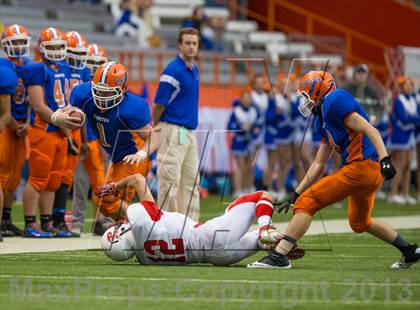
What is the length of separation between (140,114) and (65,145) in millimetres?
2486

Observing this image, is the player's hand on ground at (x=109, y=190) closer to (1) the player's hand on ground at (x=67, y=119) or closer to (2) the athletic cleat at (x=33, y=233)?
(1) the player's hand on ground at (x=67, y=119)

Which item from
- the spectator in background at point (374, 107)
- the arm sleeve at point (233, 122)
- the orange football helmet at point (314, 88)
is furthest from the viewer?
the arm sleeve at point (233, 122)

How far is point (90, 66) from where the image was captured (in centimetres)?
1281

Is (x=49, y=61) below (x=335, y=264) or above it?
above

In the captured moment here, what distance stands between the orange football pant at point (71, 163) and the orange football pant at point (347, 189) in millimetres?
4135

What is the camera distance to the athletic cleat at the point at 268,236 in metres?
8.79

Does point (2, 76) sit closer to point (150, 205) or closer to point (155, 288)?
point (150, 205)

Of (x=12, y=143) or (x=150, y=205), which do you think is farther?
(x=12, y=143)

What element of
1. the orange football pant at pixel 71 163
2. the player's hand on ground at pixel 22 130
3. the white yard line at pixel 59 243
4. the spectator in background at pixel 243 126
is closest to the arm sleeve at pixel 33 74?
the player's hand on ground at pixel 22 130

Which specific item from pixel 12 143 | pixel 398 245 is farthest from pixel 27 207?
pixel 398 245

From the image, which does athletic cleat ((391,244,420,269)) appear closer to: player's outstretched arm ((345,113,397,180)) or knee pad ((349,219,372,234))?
knee pad ((349,219,372,234))

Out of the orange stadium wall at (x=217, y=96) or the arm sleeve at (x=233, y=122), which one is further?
the orange stadium wall at (x=217, y=96)

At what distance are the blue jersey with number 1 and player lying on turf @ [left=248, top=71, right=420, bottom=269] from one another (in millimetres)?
1489

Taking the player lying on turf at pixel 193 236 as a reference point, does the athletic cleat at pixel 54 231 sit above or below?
below
